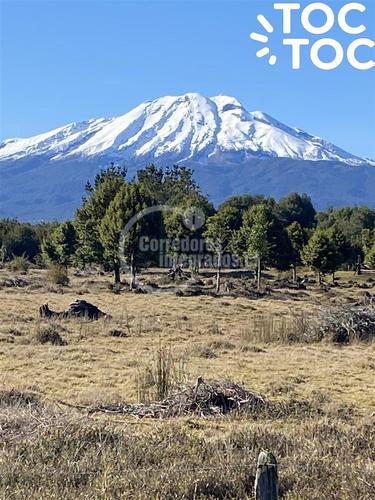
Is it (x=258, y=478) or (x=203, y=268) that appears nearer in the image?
(x=258, y=478)

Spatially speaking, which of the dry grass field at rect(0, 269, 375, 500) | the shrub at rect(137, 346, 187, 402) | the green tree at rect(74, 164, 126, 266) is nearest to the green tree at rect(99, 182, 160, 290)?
the green tree at rect(74, 164, 126, 266)

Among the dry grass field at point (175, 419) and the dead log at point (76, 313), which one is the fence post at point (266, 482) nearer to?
the dry grass field at point (175, 419)

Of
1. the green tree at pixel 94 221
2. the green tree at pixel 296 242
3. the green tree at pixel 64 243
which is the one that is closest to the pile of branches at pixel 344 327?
the green tree at pixel 94 221

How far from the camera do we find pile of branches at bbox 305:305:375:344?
16.7 meters

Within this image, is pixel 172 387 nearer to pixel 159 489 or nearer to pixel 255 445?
pixel 255 445

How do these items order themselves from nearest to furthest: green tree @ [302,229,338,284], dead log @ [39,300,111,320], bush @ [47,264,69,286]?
dead log @ [39,300,111,320] → bush @ [47,264,69,286] → green tree @ [302,229,338,284]

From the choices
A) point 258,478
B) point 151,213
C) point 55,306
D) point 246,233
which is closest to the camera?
point 258,478

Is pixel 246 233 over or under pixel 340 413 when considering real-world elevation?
over

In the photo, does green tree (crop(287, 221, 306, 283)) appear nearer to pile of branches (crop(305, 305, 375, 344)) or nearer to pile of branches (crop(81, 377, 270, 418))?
pile of branches (crop(305, 305, 375, 344))

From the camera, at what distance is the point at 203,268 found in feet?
192

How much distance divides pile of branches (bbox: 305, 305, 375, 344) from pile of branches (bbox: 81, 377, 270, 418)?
342 inches

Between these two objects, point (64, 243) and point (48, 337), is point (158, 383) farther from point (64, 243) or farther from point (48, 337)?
point (64, 243)

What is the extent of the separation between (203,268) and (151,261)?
60.7 ft

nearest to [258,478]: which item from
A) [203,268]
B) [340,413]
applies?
[340,413]
